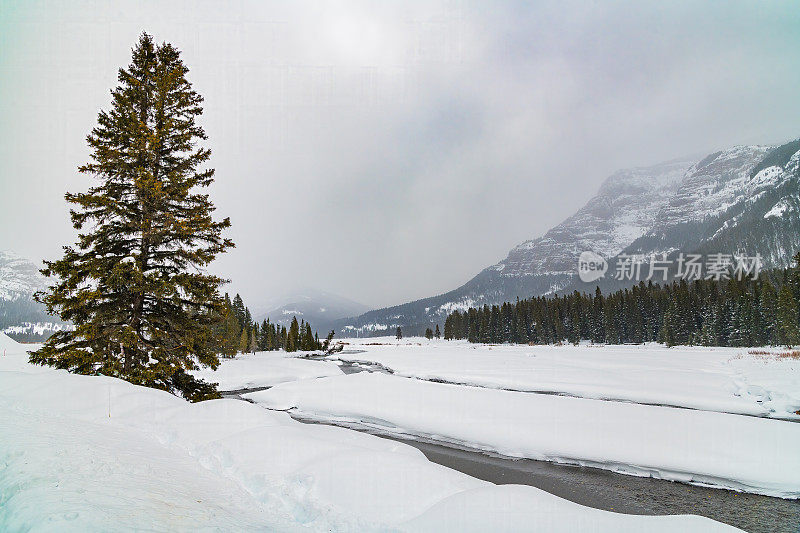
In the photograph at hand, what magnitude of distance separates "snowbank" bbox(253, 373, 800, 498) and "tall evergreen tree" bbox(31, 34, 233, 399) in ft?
27.3

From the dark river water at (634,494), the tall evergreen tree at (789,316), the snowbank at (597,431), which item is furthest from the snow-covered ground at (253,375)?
the tall evergreen tree at (789,316)

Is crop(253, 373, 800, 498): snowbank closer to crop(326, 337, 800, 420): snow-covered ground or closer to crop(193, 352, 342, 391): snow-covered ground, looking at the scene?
crop(326, 337, 800, 420): snow-covered ground

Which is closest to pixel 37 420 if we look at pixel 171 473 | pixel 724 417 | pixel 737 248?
pixel 171 473

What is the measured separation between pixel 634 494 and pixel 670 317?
76.0m

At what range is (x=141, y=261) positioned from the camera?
36.4 ft

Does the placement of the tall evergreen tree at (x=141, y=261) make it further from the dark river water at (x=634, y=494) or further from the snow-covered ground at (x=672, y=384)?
the snow-covered ground at (x=672, y=384)

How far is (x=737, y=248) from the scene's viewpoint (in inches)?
6993

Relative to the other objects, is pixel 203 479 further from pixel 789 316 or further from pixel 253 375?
pixel 789 316

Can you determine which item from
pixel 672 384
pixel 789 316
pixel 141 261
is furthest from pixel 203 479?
pixel 789 316

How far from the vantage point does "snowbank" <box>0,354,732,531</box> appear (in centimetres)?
374

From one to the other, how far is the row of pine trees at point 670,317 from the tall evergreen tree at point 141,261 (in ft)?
181

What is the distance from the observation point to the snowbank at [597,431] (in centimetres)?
952

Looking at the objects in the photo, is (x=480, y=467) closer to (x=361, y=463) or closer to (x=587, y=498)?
(x=587, y=498)

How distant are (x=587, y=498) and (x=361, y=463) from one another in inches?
211
